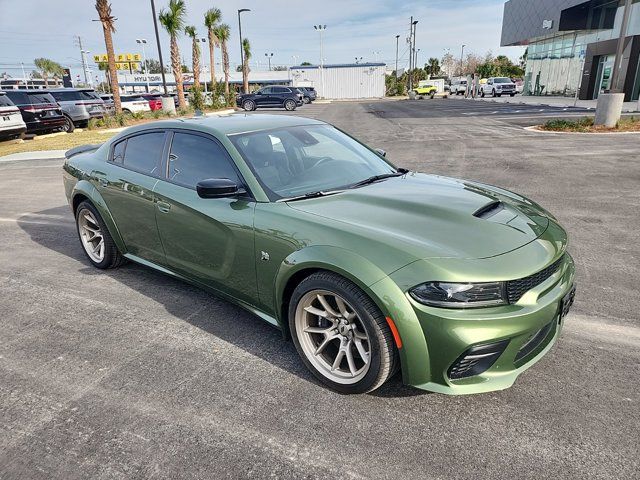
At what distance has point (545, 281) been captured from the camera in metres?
2.60

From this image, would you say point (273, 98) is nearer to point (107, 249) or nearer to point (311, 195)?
point (107, 249)

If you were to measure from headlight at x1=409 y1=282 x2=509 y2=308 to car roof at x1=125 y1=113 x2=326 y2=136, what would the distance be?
2047mm

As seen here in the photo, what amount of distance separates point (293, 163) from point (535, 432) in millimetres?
2409

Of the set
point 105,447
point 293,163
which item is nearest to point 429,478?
point 105,447

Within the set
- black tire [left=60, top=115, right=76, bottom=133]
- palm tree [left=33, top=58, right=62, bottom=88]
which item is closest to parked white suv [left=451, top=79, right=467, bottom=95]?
black tire [left=60, top=115, right=76, bottom=133]

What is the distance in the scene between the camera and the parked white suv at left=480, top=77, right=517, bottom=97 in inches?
1870

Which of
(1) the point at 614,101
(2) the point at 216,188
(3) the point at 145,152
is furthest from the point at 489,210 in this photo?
(1) the point at 614,101

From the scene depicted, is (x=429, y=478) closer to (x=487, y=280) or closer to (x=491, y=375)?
(x=491, y=375)

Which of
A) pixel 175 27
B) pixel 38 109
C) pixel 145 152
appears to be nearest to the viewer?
pixel 145 152

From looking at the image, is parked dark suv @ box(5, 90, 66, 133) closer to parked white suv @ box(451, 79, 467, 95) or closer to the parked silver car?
the parked silver car

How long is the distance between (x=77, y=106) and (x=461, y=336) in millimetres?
23263

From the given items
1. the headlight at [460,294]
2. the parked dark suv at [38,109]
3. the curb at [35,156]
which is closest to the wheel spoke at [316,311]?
the headlight at [460,294]

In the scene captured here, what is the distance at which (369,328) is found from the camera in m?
2.54

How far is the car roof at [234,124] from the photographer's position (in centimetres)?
368
